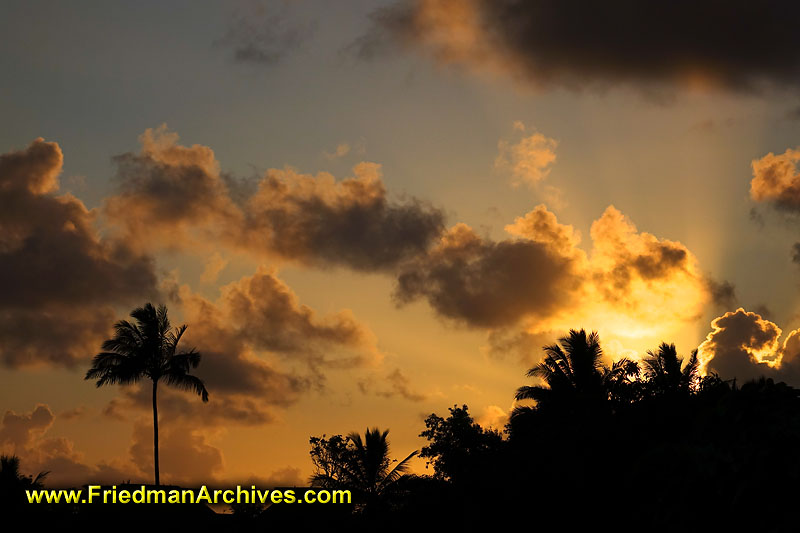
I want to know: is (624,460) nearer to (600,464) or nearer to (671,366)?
(600,464)

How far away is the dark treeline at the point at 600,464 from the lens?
754 inches

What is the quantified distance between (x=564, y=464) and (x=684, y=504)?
8930 millimetres

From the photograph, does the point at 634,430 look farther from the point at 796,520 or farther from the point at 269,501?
the point at 269,501

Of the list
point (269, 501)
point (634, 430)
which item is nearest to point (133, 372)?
point (269, 501)

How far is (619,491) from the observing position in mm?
27281

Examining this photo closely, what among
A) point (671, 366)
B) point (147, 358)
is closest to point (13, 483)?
point (147, 358)

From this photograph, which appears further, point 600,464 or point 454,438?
point 454,438

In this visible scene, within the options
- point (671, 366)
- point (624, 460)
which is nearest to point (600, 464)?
point (624, 460)

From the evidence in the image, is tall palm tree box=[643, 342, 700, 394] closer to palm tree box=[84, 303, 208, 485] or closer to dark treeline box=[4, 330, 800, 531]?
dark treeline box=[4, 330, 800, 531]

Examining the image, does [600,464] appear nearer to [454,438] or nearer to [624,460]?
[624,460]

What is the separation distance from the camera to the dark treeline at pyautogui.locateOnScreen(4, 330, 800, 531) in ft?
62.8

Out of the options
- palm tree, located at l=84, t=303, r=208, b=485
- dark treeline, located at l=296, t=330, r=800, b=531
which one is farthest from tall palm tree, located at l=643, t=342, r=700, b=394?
palm tree, located at l=84, t=303, r=208, b=485

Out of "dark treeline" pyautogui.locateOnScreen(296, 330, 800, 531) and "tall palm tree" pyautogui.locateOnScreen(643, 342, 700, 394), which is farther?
"tall palm tree" pyautogui.locateOnScreen(643, 342, 700, 394)

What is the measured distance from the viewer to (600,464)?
28.4 metres
